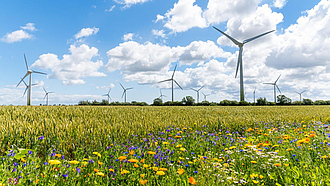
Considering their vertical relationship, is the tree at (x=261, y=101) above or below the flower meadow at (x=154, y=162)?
above

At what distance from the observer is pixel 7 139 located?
4.86m

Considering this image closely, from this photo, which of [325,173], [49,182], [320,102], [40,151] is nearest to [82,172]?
[49,182]

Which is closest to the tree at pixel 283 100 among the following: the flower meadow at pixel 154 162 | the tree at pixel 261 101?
the tree at pixel 261 101

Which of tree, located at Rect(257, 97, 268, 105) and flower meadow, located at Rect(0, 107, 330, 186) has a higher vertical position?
tree, located at Rect(257, 97, 268, 105)

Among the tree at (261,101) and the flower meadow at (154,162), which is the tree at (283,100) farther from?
the flower meadow at (154,162)

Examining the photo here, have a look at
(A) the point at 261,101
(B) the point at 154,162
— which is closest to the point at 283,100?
(A) the point at 261,101

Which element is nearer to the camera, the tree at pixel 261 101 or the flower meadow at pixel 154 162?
the flower meadow at pixel 154 162

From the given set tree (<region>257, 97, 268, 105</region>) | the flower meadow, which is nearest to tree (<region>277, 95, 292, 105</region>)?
tree (<region>257, 97, 268, 105</region>)

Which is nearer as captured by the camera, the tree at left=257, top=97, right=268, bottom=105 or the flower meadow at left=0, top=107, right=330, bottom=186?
the flower meadow at left=0, top=107, right=330, bottom=186

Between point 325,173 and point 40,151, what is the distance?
18.7 ft

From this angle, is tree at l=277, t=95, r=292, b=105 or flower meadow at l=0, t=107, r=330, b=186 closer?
flower meadow at l=0, t=107, r=330, b=186

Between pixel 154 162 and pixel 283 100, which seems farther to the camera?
pixel 283 100

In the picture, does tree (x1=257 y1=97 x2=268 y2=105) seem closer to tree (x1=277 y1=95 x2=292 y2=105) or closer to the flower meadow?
tree (x1=277 y1=95 x2=292 y2=105)

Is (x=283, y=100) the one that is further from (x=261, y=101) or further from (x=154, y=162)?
(x=154, y=162)
